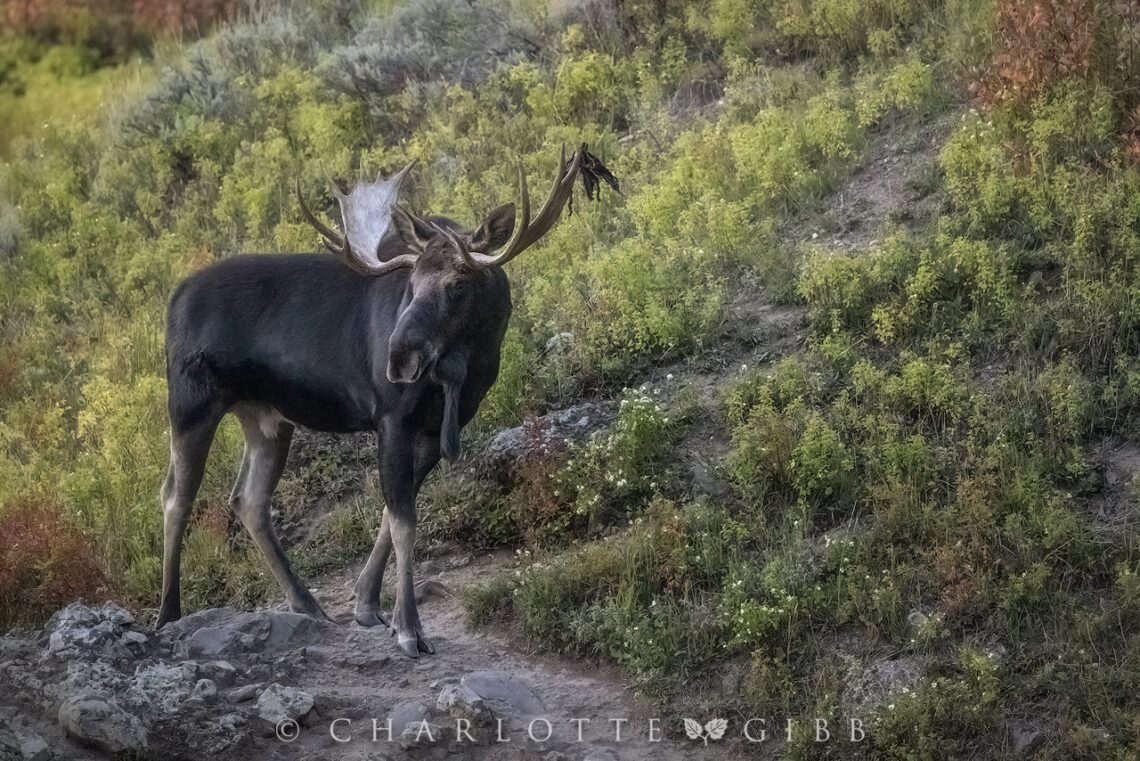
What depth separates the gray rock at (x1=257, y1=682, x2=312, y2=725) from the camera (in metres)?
6.86

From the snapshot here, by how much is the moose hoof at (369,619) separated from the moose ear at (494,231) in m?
2.13

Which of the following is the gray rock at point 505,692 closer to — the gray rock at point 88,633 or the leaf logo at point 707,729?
the leaf logo at point 707,729

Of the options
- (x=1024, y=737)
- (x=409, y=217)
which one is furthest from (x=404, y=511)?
(x=1024, y=737)

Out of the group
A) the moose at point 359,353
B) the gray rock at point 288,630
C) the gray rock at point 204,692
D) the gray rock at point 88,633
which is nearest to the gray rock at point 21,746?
the gray rock at point 88,633

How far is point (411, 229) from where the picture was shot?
25.8 ft

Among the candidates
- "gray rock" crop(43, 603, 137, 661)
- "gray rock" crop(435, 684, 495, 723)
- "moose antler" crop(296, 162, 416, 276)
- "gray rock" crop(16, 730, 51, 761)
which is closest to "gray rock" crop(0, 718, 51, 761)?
"gray rock" crop(16, 730, 51, 761)

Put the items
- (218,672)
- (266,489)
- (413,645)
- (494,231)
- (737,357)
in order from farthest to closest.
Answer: (737,357) → (266,489) → (413,645) → (494,231) → (218,672)

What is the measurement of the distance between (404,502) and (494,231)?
4.92 feet

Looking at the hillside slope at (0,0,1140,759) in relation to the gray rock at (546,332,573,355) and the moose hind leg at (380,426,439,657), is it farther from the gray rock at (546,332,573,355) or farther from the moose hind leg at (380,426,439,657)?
the moose hind leg at (380,426,439,657)

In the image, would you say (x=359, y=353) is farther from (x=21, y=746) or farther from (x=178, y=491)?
(x=21, y=746)

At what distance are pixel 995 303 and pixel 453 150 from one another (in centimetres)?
587

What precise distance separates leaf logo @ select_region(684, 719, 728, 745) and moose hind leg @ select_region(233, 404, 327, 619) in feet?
7.61

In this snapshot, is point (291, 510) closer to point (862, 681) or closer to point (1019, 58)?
point (862, 681)

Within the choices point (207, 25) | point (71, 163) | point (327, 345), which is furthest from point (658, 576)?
point (207, 25)
